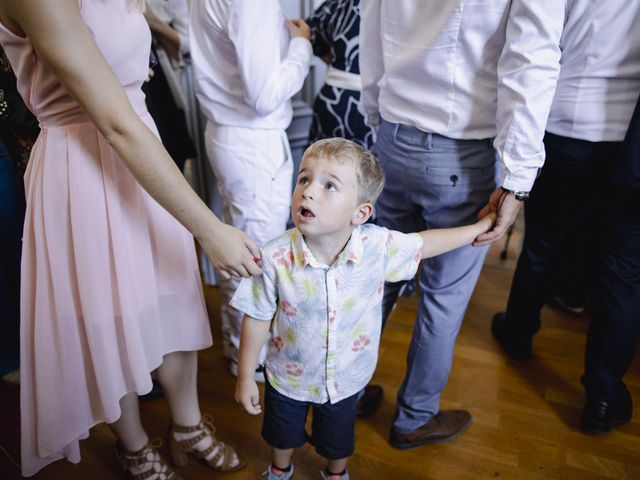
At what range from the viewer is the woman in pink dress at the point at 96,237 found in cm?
83

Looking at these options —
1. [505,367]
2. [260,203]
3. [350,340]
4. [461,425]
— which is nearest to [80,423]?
[350,340]

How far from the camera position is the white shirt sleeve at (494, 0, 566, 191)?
899 millimetres

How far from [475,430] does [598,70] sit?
1133 mm

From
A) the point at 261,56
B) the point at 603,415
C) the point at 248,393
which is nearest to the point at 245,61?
the point at 261,56

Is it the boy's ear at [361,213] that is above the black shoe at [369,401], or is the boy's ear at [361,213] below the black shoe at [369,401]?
above

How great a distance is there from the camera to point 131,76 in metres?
0.96

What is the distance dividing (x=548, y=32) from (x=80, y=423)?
129 cm

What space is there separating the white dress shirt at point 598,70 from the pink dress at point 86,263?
1048mm

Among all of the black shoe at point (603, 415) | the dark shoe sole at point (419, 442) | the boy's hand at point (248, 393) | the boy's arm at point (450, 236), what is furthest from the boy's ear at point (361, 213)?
the black shoe at point (603, 415)

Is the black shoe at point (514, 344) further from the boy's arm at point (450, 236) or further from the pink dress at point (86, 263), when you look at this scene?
the pink dress at point (86, 263)

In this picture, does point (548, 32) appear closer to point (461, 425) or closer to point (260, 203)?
point (260, 203)

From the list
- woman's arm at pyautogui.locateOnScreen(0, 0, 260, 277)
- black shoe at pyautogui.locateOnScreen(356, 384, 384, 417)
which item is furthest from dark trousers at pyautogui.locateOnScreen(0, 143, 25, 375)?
black shoe at pyautogui.locateOnScreen(356, 384, 384, 417)

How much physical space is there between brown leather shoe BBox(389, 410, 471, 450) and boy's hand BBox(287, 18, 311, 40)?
129cm

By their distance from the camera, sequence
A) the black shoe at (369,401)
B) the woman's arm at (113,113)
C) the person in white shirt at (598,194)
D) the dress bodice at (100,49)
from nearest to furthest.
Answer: the woman's arm at (113,113), the dress bodice at (100,49), the person in white shirt at (598,194), the black shoe at (369,401)
